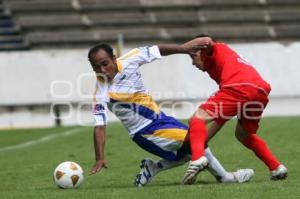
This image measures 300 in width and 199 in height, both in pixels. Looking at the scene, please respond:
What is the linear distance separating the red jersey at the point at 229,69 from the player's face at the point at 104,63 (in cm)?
85

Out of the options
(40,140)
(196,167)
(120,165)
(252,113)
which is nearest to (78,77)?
(40,140)

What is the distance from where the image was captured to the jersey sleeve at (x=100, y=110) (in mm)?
7883

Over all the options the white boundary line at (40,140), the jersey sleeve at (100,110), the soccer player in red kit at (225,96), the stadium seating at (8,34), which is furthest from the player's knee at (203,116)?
the stadium seating at (8,34)

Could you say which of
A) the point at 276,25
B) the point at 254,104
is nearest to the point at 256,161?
the point at 254,104

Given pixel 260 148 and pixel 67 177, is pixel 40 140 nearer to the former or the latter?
pixel 67 177

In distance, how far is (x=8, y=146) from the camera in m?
15.4

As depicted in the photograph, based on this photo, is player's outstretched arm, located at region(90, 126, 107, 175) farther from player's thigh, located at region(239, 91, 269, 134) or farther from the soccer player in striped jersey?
player's thigh, located at region(239, 91, 269, 134)

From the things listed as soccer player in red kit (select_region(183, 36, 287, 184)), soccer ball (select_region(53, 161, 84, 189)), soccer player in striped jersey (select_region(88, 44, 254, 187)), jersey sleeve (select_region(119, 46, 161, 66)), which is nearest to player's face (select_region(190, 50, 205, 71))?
soccer player in red kit (select_region(183, 36, 287, 184))

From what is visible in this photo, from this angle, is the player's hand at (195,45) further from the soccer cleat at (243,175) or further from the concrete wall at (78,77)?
the concrete wall at (78,77)

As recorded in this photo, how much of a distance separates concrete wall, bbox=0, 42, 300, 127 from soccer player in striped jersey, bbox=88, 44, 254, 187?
42.0 feet

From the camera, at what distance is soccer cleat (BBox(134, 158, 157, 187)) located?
821cm

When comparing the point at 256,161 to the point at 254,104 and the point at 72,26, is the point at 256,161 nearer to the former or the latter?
the point at 254,104

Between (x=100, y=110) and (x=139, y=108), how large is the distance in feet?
1.33

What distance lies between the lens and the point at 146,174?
8281 millimetres
